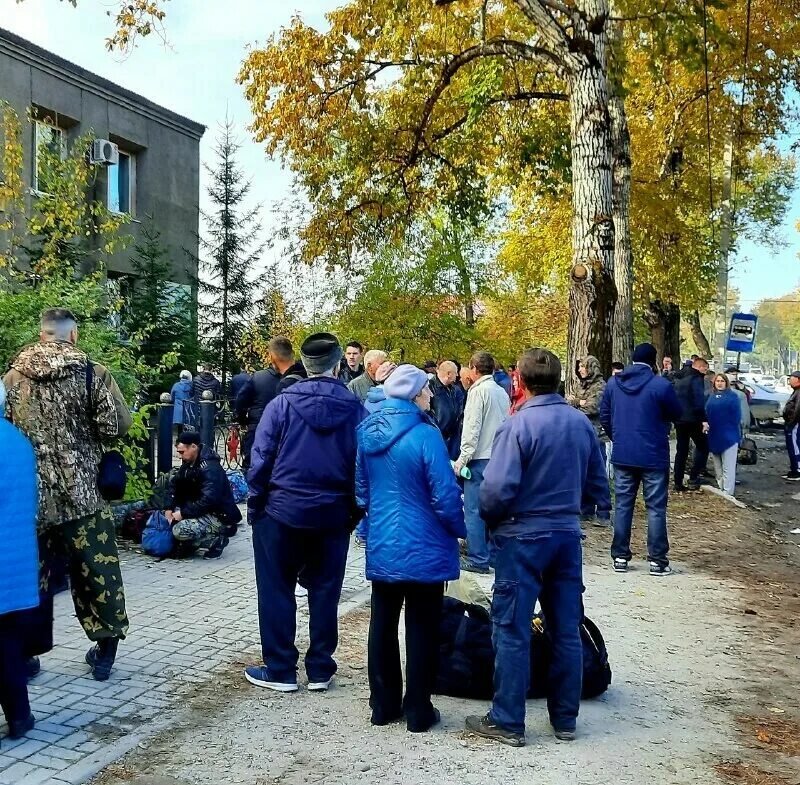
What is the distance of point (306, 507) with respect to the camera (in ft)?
16.7

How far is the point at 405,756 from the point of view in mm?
4398

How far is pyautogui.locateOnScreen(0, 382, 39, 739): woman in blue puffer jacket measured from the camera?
423cm

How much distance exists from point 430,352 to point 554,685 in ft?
64.2

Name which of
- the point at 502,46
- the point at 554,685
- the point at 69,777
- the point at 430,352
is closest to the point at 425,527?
the point at 554,685

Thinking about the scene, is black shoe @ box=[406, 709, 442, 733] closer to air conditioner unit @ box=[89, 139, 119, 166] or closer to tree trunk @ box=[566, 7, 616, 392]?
tree trunk @ box=[566, 7, 616, 392]

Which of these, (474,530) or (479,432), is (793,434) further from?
(479,432)

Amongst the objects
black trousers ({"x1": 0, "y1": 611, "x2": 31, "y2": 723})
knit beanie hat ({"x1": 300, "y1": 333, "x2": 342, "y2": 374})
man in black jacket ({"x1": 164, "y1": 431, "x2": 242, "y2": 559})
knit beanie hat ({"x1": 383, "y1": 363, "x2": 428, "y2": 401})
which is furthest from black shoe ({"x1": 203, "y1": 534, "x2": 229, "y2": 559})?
knit beanie hat ({"x1": 383, "y1": 363, "x2": 428, "y2": 401})

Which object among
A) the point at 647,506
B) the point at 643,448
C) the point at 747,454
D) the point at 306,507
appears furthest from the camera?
the point at 747,454

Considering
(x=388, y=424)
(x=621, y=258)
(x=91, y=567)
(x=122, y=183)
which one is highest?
(x=122, y=183)

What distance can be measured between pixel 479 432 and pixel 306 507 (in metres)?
3.57

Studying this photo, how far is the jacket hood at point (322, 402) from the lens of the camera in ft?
16.8

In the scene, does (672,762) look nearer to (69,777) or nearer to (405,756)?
(405,756)

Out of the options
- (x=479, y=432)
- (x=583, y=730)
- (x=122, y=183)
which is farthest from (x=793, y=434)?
(x=122, y=183)

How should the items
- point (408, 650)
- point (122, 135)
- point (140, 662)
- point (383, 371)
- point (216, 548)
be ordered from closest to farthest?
1. point (408, 650)
2. point (140, 662)
3. point (383, 371)
4. point (216, 548)
5. point (122, 135)
